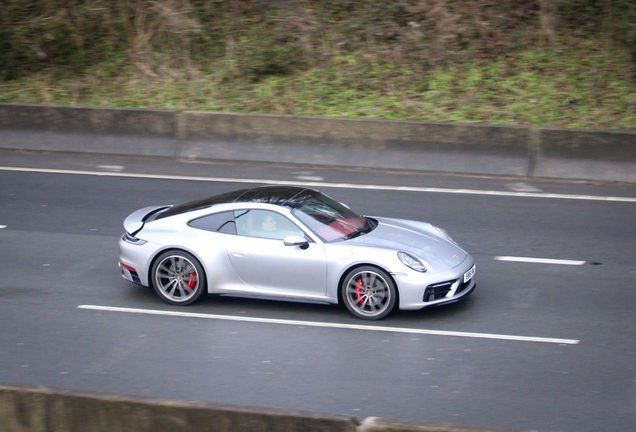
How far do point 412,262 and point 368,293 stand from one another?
0.56m

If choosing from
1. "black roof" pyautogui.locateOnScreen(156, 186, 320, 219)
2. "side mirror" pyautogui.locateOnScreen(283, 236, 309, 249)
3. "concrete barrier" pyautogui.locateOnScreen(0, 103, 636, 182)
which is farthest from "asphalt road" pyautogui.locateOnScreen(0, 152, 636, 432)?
"concrete barrier" pyautogui.locateOnScreen(0, 103, 636, 182)

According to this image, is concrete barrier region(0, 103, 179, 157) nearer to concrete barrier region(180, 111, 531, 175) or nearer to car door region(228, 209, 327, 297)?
concrete barrier region(180, 111, 531, 175)

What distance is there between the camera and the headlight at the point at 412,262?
776 cm

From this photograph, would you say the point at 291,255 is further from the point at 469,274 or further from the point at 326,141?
the point at 326,141

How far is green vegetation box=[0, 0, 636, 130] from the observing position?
15.4 metres

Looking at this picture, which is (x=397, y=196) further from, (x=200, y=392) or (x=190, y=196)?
(x=200, y=392)

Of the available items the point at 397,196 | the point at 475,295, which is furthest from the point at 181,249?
the point at 397,196

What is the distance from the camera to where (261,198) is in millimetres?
8453

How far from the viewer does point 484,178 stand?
44.3 feet

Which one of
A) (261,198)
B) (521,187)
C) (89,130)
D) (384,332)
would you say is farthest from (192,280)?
(89,130)

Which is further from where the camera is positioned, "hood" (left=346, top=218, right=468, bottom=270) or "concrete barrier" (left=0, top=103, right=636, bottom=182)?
"concrete barrier" (left=0, top=103, right=636, bottom=182)

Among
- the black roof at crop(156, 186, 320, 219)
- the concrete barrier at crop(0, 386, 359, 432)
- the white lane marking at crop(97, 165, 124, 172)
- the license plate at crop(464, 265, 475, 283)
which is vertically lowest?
the license plate at crop(464, 265, 475, 283)

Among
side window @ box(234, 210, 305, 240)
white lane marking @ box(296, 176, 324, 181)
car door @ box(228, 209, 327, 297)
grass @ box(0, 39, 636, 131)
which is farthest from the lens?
grass @ box(0, 39, 636, 131)

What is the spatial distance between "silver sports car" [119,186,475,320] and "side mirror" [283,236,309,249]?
0.03 ft
